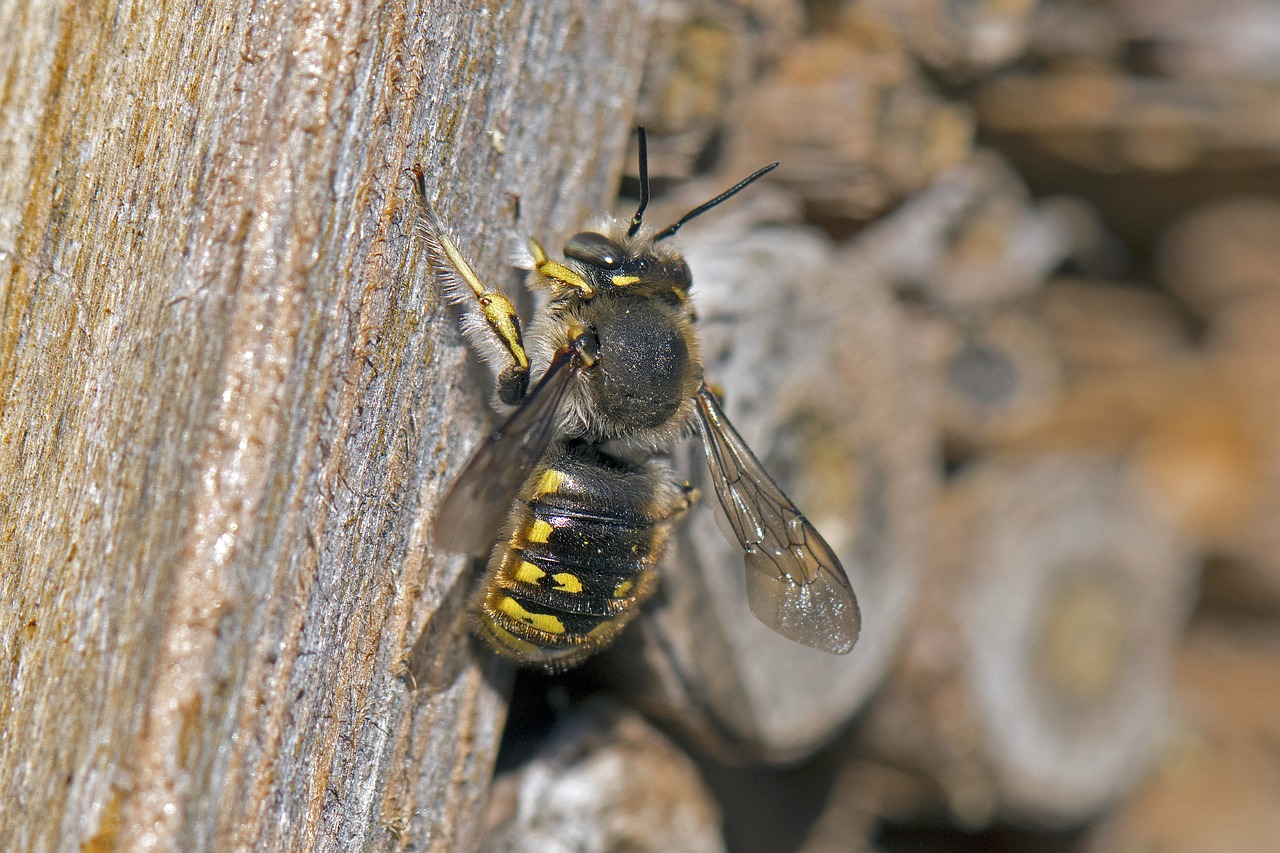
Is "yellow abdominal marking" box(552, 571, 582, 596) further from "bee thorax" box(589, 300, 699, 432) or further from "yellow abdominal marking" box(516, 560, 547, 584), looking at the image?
"bee thorax" box(589, 300, 699, 432)

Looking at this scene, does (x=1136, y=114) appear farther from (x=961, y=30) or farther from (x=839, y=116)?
(x=839, y=116)

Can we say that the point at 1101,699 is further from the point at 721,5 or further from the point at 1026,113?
the point at 721,5

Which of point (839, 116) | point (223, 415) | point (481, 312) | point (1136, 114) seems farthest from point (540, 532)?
point (1136, 114)

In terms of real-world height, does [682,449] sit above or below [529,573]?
above

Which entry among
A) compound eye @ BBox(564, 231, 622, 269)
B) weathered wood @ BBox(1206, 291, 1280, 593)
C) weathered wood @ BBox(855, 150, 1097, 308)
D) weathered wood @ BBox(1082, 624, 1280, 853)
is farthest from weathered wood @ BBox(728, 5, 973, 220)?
weathered wood @ BBox(1082, 624, 1280, 853)

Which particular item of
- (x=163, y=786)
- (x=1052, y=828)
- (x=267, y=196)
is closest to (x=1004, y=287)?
(x=1052, y=828)

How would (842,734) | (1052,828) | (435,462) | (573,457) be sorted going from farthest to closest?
(1052,828)
(842,734)
(573,457)
(435,462)

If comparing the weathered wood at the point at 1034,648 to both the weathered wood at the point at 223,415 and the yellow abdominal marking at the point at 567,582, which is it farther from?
the weathered wood at the point at 223,415

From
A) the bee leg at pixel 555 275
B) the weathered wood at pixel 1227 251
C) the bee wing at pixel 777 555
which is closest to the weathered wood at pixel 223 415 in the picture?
the bee leg at pixel 555 275
